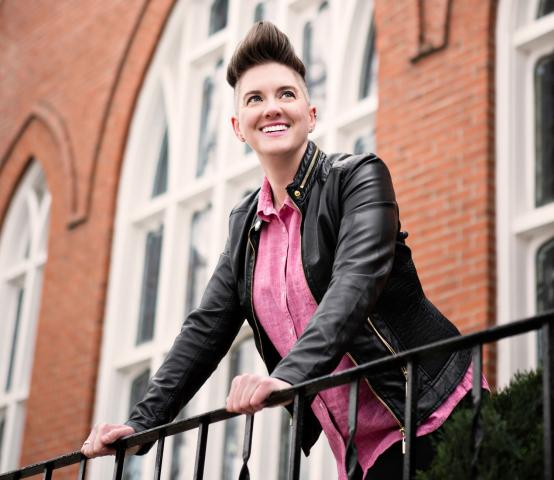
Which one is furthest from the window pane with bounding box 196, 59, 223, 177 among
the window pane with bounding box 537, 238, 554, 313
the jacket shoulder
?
the jacket shoulder

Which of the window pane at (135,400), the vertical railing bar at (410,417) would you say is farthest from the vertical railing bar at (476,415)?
the window pane at (135,400)

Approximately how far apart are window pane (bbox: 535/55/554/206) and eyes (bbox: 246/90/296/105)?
359 cm

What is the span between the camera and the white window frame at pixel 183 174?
8.48 meters

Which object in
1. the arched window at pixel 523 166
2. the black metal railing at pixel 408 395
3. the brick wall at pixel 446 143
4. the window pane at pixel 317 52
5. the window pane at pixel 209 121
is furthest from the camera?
the window pane at pixel 209 121

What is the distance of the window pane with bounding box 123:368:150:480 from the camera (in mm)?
9477

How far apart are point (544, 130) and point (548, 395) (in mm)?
4568

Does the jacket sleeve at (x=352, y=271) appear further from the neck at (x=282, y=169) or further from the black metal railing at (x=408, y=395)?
the neck at (x=282, y=169)

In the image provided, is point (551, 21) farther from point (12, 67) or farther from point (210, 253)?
point (12, 67)

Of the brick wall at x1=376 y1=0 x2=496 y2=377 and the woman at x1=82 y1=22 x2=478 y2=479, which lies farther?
the brick wall at x1=376 y1=0 x2=496 y2=377

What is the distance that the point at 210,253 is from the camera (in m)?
9.26

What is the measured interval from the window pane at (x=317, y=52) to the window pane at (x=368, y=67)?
39 centimetres

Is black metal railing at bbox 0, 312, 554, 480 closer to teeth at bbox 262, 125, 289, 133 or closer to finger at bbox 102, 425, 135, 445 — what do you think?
finger at bbox 102, 425, 135, 445

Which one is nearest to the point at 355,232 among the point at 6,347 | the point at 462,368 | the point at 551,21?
the point at 462,368

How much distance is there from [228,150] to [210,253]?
0.87 meters
